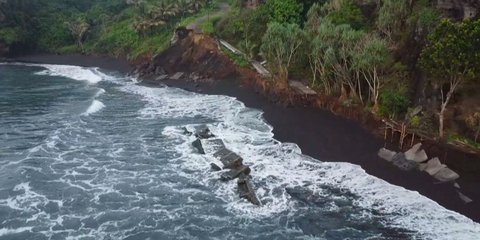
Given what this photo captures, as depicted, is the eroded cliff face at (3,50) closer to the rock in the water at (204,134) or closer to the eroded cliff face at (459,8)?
the rock in the water at (204,134)

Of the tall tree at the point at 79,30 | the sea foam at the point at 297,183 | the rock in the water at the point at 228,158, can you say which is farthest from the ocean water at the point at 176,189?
the tall tree at the point at 79,30

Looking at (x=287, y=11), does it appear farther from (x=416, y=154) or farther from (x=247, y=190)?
(x=247, y=190)

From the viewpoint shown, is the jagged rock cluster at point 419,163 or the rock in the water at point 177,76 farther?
the rock in the water at point 177,76

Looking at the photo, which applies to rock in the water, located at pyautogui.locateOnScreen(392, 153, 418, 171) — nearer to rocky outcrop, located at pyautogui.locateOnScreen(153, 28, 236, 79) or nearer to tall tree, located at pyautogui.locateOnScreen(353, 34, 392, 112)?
tall tree, located at pyautogui.locateOnScreen(353, 34, 392, 112)

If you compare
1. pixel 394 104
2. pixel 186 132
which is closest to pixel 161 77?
pixel 186 132

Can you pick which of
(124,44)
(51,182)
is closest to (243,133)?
(51,182)

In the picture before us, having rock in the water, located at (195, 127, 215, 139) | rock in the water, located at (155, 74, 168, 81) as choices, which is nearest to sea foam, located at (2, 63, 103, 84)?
rock in the water, located at (155, 74, 168, 81)
